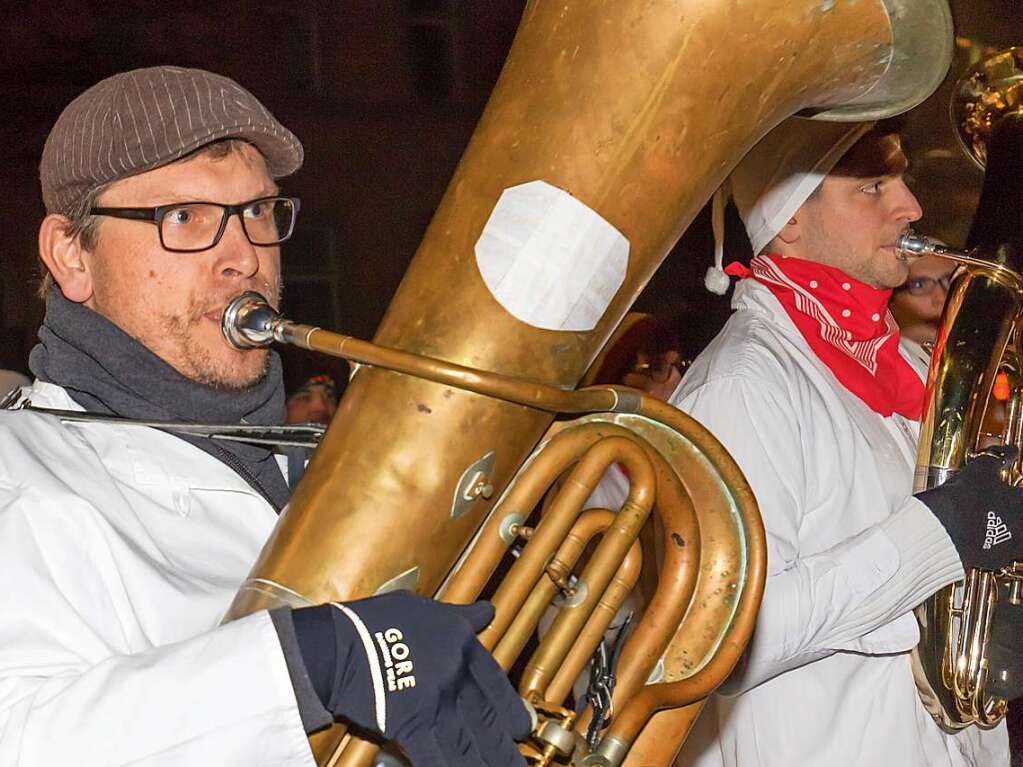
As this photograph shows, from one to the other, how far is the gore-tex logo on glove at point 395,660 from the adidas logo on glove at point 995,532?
3.97 ft

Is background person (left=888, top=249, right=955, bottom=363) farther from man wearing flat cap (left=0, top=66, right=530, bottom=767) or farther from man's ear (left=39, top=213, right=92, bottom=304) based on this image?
man's ear (left=39, top=213, right=92, bottom=304)

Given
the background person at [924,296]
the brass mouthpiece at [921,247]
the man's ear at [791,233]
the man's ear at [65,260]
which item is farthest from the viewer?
the background person at [924,296]

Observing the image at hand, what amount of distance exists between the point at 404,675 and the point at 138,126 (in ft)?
2.65

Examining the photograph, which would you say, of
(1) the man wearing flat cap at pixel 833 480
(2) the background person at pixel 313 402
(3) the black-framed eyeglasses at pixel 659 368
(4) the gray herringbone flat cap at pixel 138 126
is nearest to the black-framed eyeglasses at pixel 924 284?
(3) the black-framed eyeglasses at pixel 659 368

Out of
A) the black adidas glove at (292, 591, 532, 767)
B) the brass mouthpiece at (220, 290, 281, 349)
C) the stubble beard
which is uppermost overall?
the brass mouthpiece at (220, 290, 281, 349)

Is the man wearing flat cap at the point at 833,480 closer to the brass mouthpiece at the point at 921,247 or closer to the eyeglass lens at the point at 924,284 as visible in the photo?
the brass mouthpiece at the point at 921,247

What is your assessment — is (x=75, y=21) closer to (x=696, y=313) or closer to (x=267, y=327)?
(x=696, y=313)

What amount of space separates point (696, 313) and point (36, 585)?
13.3 ft

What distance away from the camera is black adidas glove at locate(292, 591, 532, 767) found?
1.29 meters

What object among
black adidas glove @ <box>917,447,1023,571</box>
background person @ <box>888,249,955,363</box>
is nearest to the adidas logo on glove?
black adidas glove @ <box>917,447,1023,571</box>

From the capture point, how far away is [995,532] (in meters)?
2.17

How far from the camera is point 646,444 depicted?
1.53 m

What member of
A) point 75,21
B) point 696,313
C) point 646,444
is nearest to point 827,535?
point 646,444

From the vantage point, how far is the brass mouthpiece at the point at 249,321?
5.30ft
